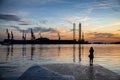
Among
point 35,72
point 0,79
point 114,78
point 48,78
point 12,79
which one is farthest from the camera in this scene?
point 114,78

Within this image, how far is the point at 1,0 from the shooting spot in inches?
359

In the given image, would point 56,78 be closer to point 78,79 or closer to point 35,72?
point 35,72

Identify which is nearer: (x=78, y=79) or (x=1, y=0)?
(x=1, y=0)

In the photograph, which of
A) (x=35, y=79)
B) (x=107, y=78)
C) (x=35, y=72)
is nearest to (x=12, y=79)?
(x=35, y=72)

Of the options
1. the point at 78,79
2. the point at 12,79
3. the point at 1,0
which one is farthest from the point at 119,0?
the point at 12,79

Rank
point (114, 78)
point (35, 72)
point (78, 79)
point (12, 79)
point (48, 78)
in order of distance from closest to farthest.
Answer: point (48, 78) < point (35, 72) < point (12, 79) < point (78, 79) < point (114, 78)

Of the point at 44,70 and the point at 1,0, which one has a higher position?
the point at 1,0

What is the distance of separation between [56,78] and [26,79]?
1174mm

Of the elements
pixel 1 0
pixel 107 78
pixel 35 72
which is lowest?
pixel 107 78

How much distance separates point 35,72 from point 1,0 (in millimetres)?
2919

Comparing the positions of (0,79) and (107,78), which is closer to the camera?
(0,79)

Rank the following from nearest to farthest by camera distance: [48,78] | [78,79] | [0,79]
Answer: [48,78] → [0,79] → [78,79]

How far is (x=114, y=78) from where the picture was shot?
13.2 m

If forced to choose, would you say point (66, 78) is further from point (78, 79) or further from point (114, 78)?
point (114, 78)
